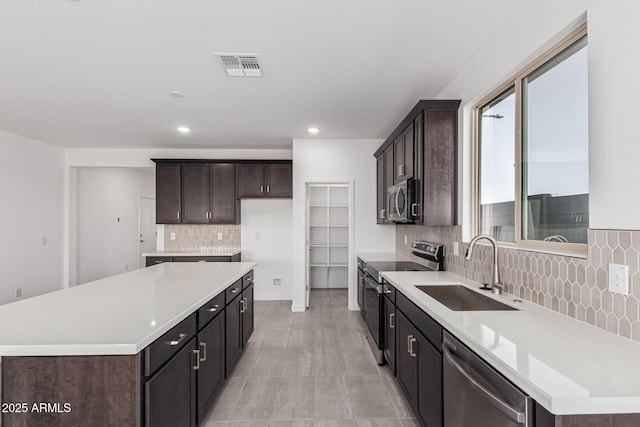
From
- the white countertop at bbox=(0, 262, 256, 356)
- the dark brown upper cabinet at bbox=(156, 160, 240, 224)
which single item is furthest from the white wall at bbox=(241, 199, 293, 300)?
the white countertop at bbox=(0, 262, 256, 356)

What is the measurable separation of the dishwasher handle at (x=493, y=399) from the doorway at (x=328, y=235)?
4910 millimetres

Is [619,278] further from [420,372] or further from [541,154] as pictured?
[420,372]

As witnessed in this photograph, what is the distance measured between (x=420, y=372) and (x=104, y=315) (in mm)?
1734

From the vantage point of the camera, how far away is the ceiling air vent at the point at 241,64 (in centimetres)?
242

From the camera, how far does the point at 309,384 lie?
106 inches

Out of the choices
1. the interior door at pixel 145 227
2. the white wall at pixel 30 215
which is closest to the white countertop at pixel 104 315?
the white wall at pixel 30 215

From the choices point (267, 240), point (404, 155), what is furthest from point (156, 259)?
point (404, 155)

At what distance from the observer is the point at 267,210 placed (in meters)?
5.72

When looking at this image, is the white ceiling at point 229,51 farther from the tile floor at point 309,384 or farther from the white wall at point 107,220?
the tile floor at point 309,384

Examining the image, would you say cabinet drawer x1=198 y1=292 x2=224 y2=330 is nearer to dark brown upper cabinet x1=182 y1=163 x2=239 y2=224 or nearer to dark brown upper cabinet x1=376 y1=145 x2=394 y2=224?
dark brown upper cabinet x1=376 y1=145 x2=394 y2=224

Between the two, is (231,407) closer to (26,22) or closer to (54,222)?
(26,22)

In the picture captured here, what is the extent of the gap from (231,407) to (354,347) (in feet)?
4.96

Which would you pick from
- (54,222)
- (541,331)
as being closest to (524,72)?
(541,331)

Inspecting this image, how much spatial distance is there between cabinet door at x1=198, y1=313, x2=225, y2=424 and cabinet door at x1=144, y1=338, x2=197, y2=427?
0.34ft
